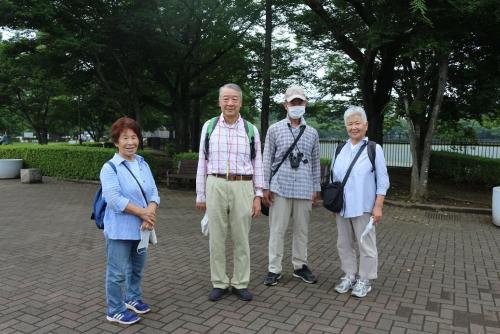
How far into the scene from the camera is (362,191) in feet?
14.0

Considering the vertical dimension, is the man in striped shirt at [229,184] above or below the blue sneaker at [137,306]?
above

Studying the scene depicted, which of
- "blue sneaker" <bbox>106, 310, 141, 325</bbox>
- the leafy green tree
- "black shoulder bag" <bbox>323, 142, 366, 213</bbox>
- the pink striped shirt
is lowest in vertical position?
"blue sneaker" <bbox>106, 310, 141, 325</bbox>

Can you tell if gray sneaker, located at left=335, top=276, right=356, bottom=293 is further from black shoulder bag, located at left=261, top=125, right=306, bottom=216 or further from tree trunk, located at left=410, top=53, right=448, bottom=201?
tree trunk, located at left=410, top=53, right=448, bottom=201

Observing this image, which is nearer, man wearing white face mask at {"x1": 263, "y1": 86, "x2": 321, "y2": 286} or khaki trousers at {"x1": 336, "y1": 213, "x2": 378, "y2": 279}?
khaki trousers at {"x1": 336, "y1": 213, "x2": 378, "y2": 279}

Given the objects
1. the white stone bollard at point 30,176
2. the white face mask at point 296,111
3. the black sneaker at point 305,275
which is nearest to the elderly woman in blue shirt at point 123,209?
the white face mask at point 296,111

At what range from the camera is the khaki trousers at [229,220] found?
163 inches

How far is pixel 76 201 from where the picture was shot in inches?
416

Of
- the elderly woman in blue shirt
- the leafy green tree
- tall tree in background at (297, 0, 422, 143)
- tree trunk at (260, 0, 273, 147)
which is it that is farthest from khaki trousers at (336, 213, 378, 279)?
the leafy green tree

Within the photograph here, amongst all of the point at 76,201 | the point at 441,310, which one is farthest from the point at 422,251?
the point at 76,201

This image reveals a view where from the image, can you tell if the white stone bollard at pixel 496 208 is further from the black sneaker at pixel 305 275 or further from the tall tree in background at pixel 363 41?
the black sneaker at pixel 305 275

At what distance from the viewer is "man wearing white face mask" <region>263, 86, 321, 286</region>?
4.57 m

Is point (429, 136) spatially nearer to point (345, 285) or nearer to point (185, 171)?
point (185, 171)

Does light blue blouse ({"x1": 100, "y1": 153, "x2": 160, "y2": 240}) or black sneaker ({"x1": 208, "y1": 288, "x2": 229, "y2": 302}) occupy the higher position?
light blue blouse ({"x1": 100, "y1": 153, "x2": 160, "y2": 240})

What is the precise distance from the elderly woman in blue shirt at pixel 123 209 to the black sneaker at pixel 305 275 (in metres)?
1.81
